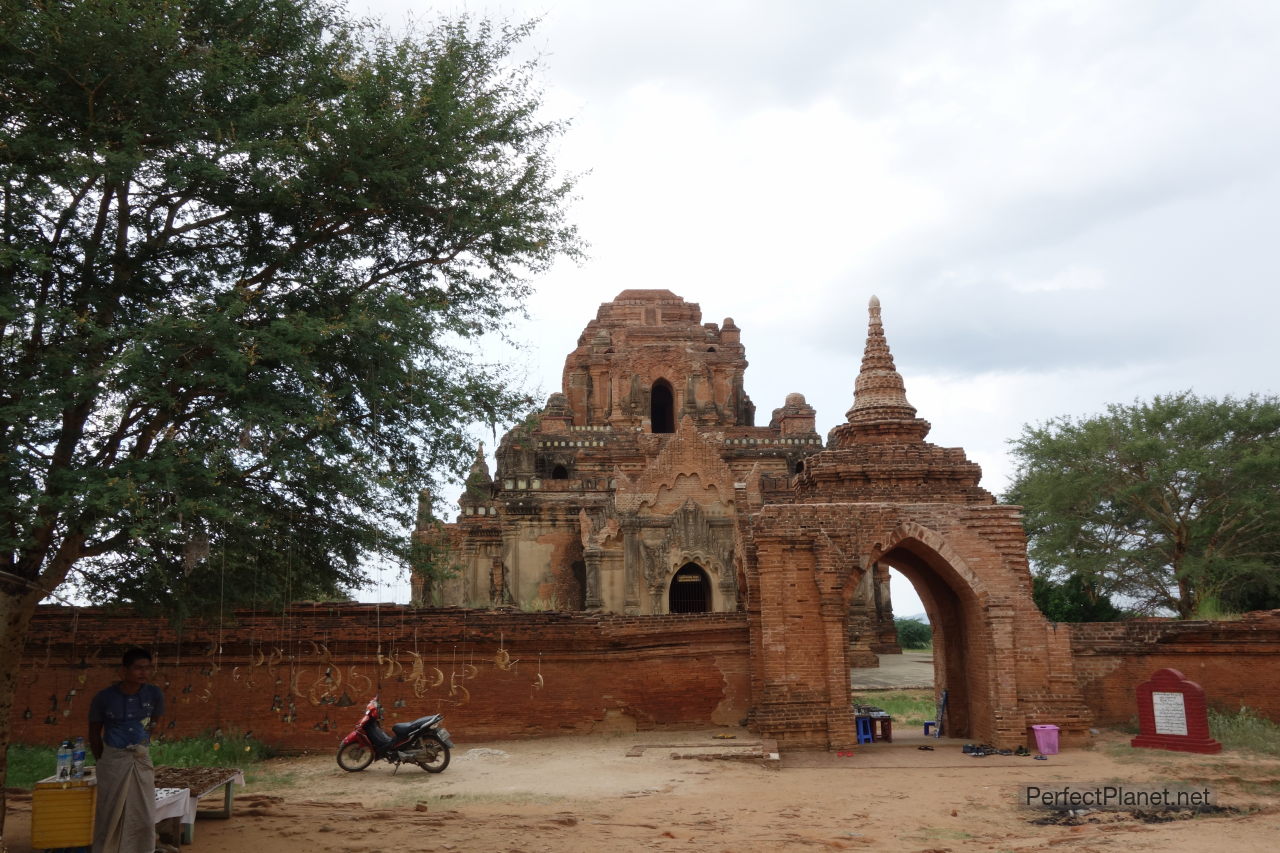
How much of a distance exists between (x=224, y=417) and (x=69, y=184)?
214 cm

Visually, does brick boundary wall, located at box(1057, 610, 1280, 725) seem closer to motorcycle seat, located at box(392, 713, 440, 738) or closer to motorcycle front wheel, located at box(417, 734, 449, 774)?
motorcycle front wheel, located at box(417, 734, 449, 774)

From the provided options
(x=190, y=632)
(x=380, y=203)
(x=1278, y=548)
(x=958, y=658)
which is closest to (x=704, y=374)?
(x=1278, y=548)

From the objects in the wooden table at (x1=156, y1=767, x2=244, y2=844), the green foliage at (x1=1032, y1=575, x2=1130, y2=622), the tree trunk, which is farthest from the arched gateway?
the green foliage at (x1=1032, y1=575, x2=1130, y2=622)

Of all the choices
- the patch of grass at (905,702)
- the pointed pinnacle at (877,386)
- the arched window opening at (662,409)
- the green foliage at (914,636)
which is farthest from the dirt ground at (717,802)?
the green foliage at (914,636)

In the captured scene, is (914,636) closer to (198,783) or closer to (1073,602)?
(1073,602)

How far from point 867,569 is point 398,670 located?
23.4 feet

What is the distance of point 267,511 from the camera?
29.1 ft

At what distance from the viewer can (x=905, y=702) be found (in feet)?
68.1

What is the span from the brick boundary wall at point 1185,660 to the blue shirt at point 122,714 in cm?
1396

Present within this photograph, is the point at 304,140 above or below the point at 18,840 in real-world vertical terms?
above

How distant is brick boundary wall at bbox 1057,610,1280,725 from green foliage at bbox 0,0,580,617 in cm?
1146

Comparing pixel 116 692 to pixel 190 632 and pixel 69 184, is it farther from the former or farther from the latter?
pixel 190 632

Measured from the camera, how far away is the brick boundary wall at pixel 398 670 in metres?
14.0

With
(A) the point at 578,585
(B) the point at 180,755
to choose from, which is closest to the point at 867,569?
(B) the point at 180,755
